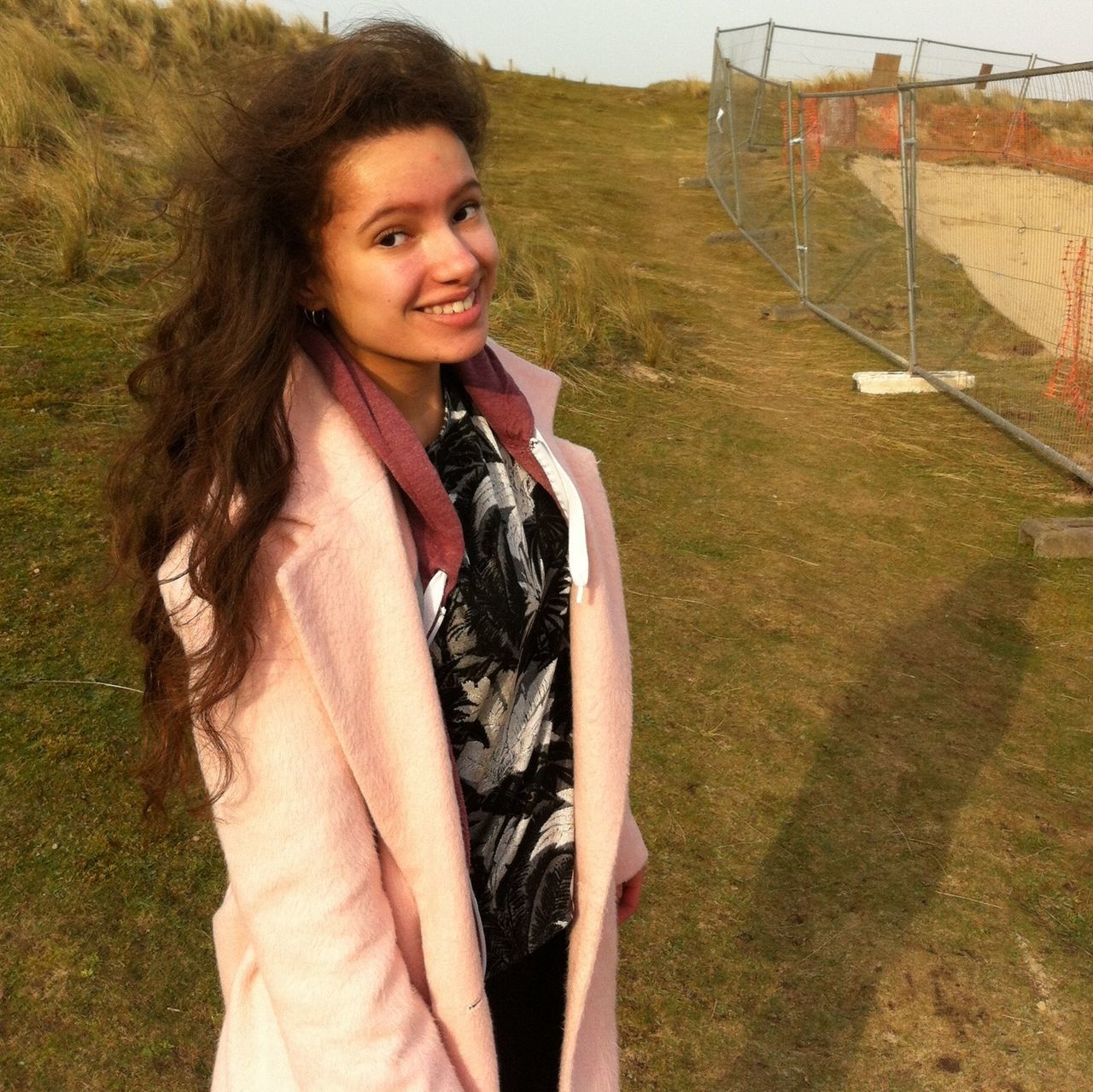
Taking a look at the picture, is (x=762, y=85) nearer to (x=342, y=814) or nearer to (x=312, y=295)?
(x=312, y=295)

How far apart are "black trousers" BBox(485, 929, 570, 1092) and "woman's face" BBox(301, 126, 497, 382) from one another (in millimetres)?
826

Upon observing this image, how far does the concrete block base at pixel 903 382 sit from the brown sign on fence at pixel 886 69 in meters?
8.71

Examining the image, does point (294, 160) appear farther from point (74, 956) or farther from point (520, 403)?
point (74, 956)

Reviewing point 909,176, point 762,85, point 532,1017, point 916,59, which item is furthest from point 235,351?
point 916,59

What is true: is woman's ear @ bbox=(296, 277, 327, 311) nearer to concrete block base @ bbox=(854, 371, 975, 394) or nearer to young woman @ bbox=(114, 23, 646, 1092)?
young woman @ bbox=(114, 23, 646, 1092)

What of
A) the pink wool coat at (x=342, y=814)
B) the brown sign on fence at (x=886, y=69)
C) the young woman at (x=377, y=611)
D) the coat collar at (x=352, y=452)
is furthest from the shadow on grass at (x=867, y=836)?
the brown sign on fence at (x=886, y=69)

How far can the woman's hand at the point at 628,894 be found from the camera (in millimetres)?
1741

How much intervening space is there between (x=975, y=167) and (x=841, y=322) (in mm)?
1418

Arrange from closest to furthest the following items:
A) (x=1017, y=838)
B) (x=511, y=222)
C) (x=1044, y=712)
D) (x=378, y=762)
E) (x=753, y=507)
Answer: (x=378, y=762)
(x=1017, y=838)
(x=1044, y=712)
(x=753, y=507)
(x=511, y=222)

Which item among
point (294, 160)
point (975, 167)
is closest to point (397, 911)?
point (294, 160)

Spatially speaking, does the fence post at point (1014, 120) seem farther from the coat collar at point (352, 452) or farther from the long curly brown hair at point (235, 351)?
the coat collar at point (352, 452)

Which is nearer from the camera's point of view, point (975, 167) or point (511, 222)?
point (975, 167)

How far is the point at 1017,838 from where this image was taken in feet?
11.4

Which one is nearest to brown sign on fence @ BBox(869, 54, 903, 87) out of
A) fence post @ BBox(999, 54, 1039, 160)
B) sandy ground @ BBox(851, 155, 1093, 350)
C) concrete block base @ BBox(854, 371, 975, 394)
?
sandy ground @ BBox(851, 155, 1093, 350)
